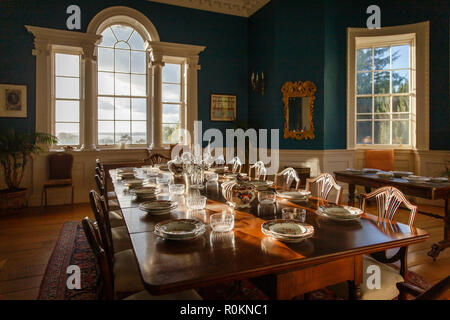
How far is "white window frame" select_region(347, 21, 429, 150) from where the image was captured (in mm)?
5375

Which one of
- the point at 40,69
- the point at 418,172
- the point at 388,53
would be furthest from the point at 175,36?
the point at 418,172

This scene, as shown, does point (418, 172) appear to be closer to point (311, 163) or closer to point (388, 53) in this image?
point (311, 163)

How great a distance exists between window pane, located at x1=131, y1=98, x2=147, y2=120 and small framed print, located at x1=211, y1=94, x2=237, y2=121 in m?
1.44

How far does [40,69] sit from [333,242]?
5.67 m

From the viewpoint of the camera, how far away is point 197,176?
279 centimetres

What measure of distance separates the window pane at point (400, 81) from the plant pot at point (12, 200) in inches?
273

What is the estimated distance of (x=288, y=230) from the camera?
149 centimetres

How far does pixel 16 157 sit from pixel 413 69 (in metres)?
7.32

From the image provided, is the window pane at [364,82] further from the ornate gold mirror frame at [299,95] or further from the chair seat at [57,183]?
the chair seat at [57,183]

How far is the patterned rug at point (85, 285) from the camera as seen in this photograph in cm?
226

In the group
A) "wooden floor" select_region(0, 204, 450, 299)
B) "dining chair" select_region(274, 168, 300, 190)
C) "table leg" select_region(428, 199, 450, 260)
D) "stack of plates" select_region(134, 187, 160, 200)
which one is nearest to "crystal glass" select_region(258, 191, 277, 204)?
"dining chair" select_region(274, 168, 300, 190)

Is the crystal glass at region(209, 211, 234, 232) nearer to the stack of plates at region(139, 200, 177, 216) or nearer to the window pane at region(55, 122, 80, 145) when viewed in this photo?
the stack of plates at region(139, 200, 177, 216)

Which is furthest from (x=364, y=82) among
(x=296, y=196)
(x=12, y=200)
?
(x=12, y=200)

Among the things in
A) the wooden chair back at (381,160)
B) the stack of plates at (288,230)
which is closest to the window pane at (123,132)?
the wooden chair back at (381,160)
